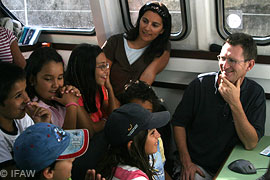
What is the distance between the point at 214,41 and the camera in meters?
2.72

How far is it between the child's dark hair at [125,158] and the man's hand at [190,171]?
0.78 m

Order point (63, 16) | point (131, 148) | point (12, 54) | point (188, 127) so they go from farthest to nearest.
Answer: point (63, 16) < point (12, 54) < point (188, 127) < point (131, 148)

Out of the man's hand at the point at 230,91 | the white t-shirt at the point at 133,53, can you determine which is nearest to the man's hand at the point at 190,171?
the man's hand at the point at 230,91

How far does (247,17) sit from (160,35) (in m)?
0.66

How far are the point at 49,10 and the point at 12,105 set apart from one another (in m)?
2.36

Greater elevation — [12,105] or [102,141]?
[12,105]

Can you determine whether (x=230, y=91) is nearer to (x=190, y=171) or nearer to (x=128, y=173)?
(x=190, y=171)

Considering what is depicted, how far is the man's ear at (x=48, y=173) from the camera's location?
1204 mm

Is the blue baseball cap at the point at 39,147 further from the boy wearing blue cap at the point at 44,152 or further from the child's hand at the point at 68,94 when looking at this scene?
Answer: the child's hand at the point at 68,94

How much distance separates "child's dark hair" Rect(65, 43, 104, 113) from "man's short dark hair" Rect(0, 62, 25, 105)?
0.52 meters

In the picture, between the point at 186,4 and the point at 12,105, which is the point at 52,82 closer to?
the point at 12,105

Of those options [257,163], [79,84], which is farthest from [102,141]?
[257,163]

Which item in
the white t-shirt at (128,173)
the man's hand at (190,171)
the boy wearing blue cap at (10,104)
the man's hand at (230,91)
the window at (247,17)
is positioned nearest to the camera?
the white t-shirt at (128,173)

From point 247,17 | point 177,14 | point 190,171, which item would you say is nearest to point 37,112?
point 190,171
